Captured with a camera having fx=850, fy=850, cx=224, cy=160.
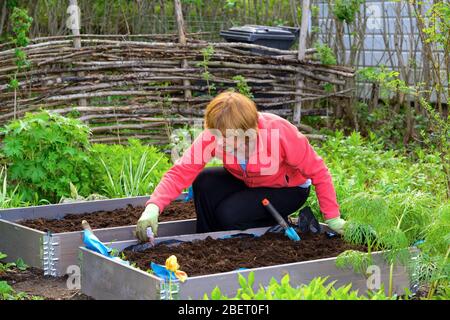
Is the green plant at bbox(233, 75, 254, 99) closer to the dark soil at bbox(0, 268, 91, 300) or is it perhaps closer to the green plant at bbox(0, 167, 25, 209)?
the green plant at bbox(0, 167, 25, 209)

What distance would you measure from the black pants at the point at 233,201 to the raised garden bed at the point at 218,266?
0.13m

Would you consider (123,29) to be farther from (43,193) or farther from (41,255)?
(41,255)

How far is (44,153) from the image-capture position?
5777mm

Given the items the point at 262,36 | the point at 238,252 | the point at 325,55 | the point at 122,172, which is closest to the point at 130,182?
the point at 122,172

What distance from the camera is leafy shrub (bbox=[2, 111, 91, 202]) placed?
571cm

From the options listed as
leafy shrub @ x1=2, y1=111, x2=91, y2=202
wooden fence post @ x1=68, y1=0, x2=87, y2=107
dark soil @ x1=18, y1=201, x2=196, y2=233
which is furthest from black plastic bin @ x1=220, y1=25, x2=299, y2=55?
dark soil @ x1=18, y1=201, x2=196, y2=233

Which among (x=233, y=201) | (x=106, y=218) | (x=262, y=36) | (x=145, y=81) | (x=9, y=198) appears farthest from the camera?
(x=262, y=36)

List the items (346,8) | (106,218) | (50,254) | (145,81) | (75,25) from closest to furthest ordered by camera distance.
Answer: (50,254), (106,218), (75,25), (145,81), (346,8)

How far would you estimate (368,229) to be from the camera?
4.14 metres

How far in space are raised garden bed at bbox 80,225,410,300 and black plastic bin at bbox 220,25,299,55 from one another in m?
4.09

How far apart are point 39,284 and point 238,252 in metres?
1.09

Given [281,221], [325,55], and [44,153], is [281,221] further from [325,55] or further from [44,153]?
[325,55]
